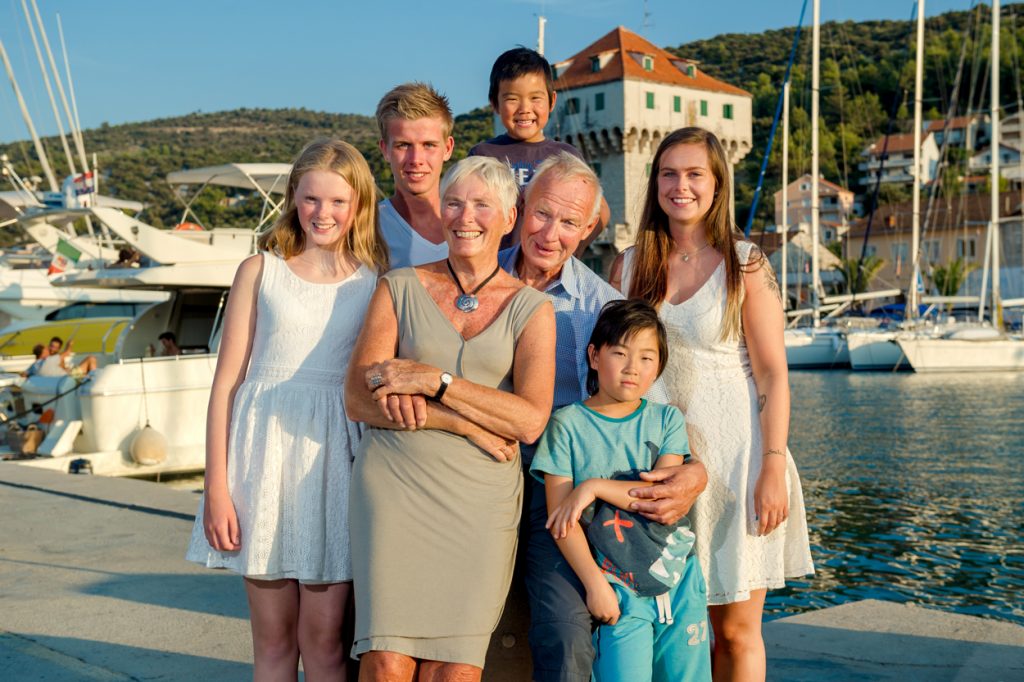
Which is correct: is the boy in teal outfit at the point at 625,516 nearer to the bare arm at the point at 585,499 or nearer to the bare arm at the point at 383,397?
the bare arm at the point at 585,499

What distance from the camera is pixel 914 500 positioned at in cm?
1614

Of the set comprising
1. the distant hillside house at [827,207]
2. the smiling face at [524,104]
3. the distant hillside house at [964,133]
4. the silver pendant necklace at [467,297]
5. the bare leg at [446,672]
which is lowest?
the bare leg at [446,672]

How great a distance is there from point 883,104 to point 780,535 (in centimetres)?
12230

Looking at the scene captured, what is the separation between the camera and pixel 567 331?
3.20 metres

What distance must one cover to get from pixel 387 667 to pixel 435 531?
367 millimetres

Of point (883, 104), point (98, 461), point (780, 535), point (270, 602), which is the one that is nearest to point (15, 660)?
point (270, 602)

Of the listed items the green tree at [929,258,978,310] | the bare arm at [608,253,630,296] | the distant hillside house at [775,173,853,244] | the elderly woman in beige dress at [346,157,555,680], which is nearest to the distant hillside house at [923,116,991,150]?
the distant hillside house at [775,173,853,244]

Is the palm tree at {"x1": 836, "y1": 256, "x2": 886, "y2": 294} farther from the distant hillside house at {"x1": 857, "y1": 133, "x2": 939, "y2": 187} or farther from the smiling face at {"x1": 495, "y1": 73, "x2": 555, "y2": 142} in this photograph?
the smiling face at {"x1": 495, "y1": 73, "x2": 555, "y2": 142}

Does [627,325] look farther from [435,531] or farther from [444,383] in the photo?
[435,531]

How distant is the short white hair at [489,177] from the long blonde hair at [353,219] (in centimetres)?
29

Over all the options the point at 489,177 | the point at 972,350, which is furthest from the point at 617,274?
the point at 972,350

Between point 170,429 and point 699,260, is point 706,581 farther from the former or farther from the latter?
point 170,429

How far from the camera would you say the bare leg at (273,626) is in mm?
3104


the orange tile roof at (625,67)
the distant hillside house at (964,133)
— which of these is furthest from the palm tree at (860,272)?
the distant hillside house at (964,133)
